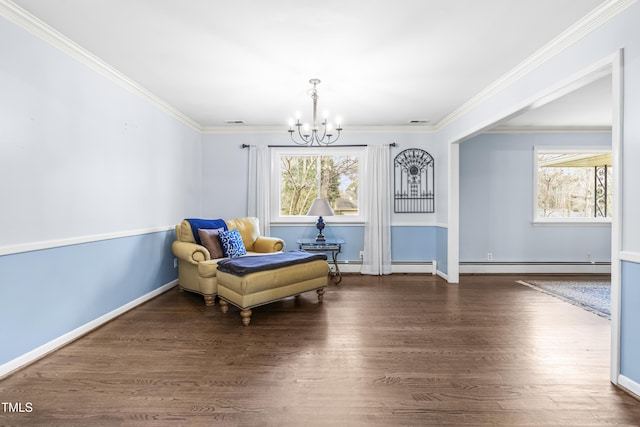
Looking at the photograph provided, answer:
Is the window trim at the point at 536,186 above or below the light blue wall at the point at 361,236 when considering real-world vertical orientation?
above

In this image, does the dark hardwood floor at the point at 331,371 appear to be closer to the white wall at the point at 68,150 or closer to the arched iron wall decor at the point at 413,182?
the white wall at the point at 68,150

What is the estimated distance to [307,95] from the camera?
375 centimetres

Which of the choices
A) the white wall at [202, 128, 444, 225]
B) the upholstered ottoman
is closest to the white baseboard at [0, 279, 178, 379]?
the upholstered ottoman

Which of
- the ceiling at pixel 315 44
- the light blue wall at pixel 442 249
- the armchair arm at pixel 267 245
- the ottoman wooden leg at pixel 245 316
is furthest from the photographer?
the light blue wall at pixel 442 249

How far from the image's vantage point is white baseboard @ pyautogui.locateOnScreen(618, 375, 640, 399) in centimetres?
186

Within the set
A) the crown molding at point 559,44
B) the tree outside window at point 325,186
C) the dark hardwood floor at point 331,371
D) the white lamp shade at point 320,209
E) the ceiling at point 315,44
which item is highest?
the ceiling at point 315,44

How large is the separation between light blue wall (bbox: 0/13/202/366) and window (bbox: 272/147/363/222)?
79.0 inches

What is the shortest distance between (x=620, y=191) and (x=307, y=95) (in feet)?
9.76

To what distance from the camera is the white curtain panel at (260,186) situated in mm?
5102

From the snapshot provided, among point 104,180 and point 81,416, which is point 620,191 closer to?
point 81,416

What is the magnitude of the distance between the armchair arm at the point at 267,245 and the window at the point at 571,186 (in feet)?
13.9

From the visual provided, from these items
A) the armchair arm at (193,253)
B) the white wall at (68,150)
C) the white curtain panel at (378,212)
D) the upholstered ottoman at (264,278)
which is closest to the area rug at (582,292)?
the white curtain panel at (378,212)

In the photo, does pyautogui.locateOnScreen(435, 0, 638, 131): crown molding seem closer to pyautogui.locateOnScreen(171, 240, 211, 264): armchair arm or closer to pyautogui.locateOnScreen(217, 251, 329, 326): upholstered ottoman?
pyautogui.locateOnScreen(217, 251, 329, 326): upholstered ottoman

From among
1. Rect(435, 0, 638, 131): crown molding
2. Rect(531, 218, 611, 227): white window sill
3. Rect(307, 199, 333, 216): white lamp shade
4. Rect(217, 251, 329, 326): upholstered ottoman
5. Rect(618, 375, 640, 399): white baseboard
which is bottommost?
Rect(618, 375, 640, 399): white baseboard
